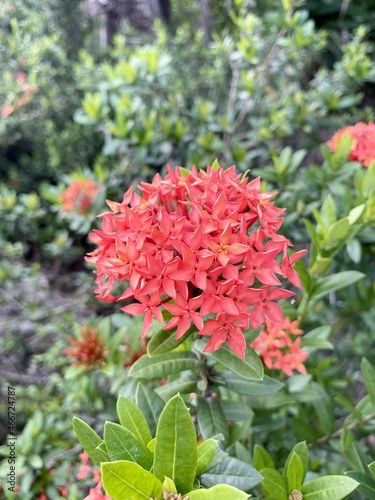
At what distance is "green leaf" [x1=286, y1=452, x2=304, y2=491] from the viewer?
2.97 feet

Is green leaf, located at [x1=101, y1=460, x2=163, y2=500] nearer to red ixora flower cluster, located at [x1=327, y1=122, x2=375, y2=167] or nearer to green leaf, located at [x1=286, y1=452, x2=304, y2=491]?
green leaf, located at [x1=286, y1=452, x2=304, y2=491]

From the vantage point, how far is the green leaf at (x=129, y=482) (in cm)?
59

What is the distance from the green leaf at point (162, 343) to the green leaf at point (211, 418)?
24 cm

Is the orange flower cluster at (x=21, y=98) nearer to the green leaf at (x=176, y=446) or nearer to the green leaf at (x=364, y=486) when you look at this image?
the green leaf at (x=176, y=446)

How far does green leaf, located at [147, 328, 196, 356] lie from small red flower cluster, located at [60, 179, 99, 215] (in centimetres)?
143

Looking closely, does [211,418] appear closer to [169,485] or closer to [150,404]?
[150,404]

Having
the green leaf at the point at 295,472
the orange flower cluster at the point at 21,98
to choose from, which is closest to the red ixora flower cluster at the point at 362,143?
the green leaf at the point at 295,472

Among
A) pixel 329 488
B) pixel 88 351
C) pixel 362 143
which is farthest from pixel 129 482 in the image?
pixel 362 143

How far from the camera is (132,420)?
80cm

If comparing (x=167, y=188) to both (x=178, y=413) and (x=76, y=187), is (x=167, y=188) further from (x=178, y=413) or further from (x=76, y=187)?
(x=76, y=187)

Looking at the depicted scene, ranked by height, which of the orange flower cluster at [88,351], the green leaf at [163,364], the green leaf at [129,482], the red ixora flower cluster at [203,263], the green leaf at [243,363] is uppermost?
the red ixora flower cluster at [203,263]

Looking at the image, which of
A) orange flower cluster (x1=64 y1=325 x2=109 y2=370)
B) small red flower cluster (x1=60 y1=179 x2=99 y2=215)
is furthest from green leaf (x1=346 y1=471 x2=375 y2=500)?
small red flower cluster (x1=60 y1=179 x2=99 y2=215)

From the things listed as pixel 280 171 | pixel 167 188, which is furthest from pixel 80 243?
pixel 167 188

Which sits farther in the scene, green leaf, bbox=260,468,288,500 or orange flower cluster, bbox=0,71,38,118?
orange flower cluster, bbox=0,71,38,118
